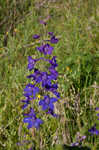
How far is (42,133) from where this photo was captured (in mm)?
1812

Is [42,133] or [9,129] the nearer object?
[42,133]

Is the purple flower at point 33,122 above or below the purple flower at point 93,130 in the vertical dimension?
above

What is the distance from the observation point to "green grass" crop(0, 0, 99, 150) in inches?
69.3

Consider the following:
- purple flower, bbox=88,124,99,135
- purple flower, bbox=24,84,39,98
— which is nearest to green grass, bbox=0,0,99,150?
purple flower, bbox=88,124,99,135

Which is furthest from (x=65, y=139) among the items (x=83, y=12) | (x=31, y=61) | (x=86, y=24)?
(x=83, y=12)

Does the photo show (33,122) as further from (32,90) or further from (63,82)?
(63,82)

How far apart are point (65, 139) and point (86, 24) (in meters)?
1.81

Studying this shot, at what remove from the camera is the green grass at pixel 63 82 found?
1761 mm

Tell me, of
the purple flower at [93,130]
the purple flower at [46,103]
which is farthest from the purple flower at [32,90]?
the purple flower at [93,130]

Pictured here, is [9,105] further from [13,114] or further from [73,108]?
[73,108]

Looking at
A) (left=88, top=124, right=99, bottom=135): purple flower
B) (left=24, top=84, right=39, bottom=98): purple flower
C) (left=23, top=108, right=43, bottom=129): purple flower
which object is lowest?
(left=88, top=124, right=99, bottom=135): purple flower

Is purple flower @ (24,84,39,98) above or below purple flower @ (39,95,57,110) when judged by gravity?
above

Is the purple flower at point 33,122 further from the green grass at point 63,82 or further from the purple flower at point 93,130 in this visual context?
the purple flower at point 93,130

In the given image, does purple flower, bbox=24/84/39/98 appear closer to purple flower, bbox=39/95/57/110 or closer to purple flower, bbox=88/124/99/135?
purple flower, bbox=39/95/57/110
